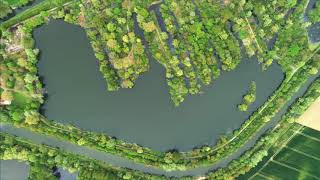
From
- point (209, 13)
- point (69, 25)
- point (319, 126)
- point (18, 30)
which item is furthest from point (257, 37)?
point (18, 30)

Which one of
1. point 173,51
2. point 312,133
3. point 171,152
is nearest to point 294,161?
point 312,133

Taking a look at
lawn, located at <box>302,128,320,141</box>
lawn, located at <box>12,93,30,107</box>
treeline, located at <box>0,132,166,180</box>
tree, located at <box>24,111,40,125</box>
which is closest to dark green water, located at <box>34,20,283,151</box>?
tree, located at <box>24,111,40,125</box>

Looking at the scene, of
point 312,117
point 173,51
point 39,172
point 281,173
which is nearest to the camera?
point 39,172

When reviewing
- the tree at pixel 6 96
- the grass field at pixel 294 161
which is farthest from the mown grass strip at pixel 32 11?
the grass field at pixel 294 161

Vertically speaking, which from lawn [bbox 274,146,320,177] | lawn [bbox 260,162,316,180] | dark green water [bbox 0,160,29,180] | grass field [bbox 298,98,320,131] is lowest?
dark green water [bbox 0,160,29,180]

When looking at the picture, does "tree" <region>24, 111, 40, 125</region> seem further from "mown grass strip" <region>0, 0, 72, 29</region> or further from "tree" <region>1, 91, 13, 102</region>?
"mown grass strip" <region>0, 0, 72, 29</region>

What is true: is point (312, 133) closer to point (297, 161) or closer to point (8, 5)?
point (297, 161)
